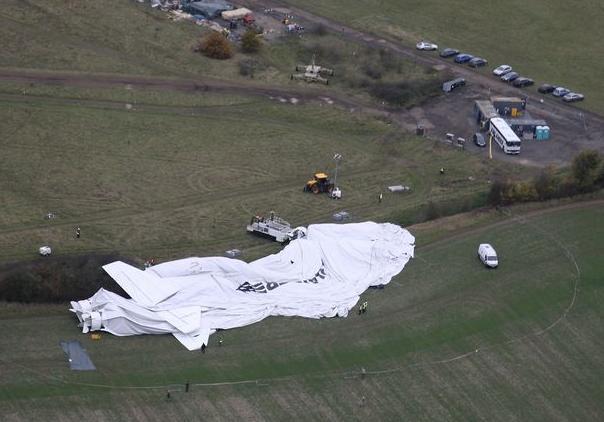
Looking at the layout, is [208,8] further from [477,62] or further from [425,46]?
[477,62]

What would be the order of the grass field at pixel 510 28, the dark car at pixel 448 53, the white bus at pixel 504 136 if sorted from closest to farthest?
the white bus at pixel 504 136
the dark car at pixel 448 53
the grass field at pixel 510 28

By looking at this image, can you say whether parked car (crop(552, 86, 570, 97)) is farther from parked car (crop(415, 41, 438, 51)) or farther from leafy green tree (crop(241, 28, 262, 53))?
leafy green tree (crop(241, 28, 262, 53))

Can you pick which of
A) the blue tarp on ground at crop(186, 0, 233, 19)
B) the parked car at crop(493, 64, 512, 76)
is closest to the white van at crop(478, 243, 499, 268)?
the parked car at crop(493, 64, 512, 76)

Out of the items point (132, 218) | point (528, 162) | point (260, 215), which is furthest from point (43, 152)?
point (528, 162)

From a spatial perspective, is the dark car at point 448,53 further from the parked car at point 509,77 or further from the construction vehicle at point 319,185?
the construction vehicle at point 319,185

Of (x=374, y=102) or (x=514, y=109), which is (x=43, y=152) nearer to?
(x=374, y=102)

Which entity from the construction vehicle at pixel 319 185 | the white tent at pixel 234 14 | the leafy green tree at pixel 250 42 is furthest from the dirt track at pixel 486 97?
the construction vehicle at pixel 319 185
